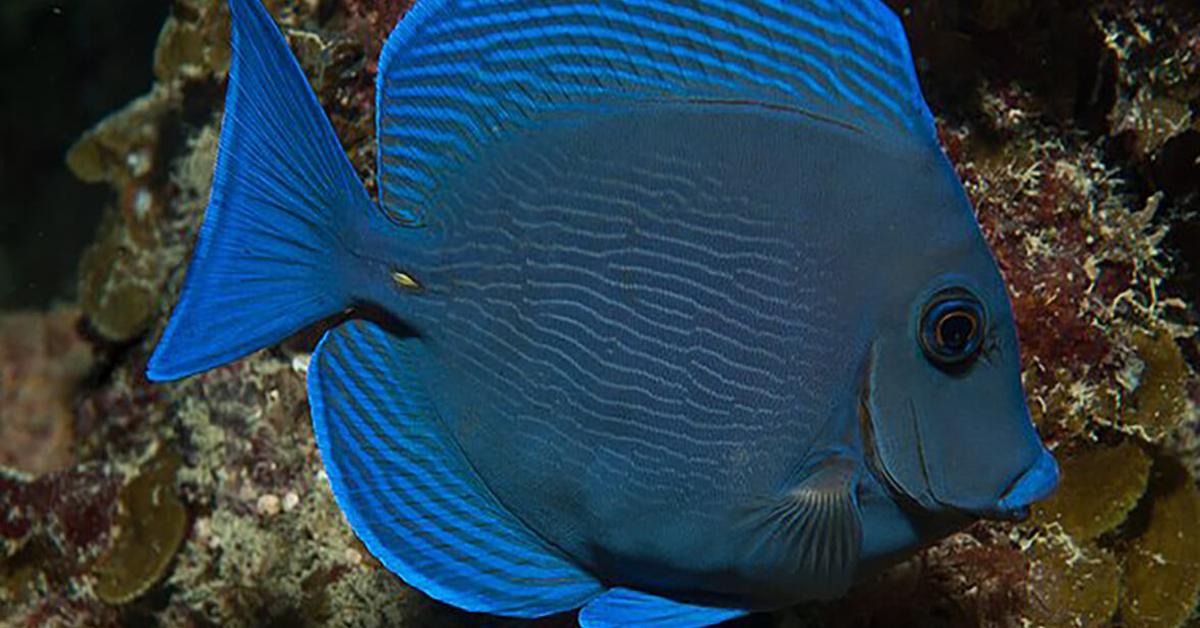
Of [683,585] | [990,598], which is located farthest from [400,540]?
[990,598]

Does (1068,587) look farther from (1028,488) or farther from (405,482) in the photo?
(405,482)

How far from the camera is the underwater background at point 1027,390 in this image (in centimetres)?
262

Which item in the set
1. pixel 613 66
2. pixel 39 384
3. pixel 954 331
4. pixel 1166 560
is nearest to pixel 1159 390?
pixel 1166 560

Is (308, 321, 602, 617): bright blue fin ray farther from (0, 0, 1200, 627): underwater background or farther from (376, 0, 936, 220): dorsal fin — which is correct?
(0, 0, 1200, 627): underwater background

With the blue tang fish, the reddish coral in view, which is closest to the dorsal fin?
the blue tang fish

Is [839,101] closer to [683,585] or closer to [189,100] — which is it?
[683,585]

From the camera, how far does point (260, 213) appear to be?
1.77 m

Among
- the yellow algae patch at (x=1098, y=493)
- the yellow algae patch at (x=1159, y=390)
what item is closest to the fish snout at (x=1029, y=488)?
the yellow algae patch at (x=1098, y=493)

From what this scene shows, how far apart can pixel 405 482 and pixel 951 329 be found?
0.99 metres

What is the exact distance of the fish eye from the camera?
157cm

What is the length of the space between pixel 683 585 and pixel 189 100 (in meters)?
3.21

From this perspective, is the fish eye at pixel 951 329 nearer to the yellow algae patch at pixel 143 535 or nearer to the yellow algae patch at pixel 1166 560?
the yellow algae patch at pixel 1166 560

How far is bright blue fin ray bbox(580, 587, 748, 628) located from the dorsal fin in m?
0.79

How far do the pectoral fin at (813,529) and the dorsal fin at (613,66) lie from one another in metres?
0.55
